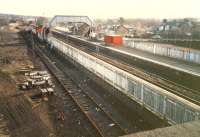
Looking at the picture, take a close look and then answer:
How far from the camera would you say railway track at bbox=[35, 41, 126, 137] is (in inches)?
556

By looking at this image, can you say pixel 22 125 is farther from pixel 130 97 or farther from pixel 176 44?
pixel 176 44

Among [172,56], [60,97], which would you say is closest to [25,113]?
[60,97]

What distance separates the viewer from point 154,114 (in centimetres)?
1537

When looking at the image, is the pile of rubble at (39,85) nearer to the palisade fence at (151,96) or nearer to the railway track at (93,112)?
the railway track at (93,112)

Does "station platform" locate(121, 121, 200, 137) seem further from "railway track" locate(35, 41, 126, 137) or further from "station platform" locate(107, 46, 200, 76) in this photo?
"station platform" locate(107, 46, 200, 76)

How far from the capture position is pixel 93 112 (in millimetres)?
17062

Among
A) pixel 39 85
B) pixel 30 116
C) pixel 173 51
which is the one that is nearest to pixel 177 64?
pixel 173 51

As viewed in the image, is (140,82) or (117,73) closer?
(140,82)

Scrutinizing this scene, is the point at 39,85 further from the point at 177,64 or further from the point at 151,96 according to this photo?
the point at 177,64

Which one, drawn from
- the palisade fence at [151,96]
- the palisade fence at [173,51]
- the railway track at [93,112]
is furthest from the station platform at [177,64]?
the railway track at [93,112]

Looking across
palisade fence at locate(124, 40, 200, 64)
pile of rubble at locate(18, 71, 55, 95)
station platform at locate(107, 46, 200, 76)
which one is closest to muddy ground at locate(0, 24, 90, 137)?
pile of rubble at locate(18, 71, 55, 95)

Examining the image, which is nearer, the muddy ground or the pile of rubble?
the muddy ground

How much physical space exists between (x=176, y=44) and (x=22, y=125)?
5095 centimetres

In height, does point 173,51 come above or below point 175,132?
above
